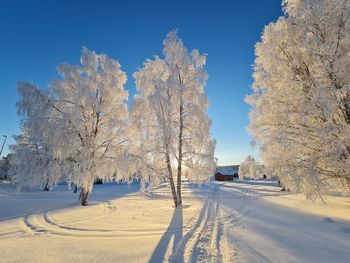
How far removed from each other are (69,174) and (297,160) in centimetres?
1264

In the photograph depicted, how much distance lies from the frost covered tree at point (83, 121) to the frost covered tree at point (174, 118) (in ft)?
6.65

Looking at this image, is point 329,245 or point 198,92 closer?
point 329,245

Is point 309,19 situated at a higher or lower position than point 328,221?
higher

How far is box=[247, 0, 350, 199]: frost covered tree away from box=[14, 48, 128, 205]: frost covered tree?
856cm

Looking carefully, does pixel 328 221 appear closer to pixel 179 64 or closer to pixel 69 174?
pixel 179 64

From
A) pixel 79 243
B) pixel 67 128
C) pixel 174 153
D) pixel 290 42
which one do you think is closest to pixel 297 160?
pixel 290 42

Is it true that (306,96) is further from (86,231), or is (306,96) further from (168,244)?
(86,231)

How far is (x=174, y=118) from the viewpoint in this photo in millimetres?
14414

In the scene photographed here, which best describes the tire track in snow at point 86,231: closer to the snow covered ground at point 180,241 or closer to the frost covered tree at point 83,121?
the snow covered ground at point 180,241

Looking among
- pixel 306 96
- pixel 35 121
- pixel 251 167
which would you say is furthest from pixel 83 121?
pixel 251 167

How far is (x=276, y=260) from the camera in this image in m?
4.67

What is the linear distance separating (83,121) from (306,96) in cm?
1270

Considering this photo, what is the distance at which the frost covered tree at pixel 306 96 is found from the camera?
7883 mm

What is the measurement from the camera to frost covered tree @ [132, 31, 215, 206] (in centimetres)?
1374
